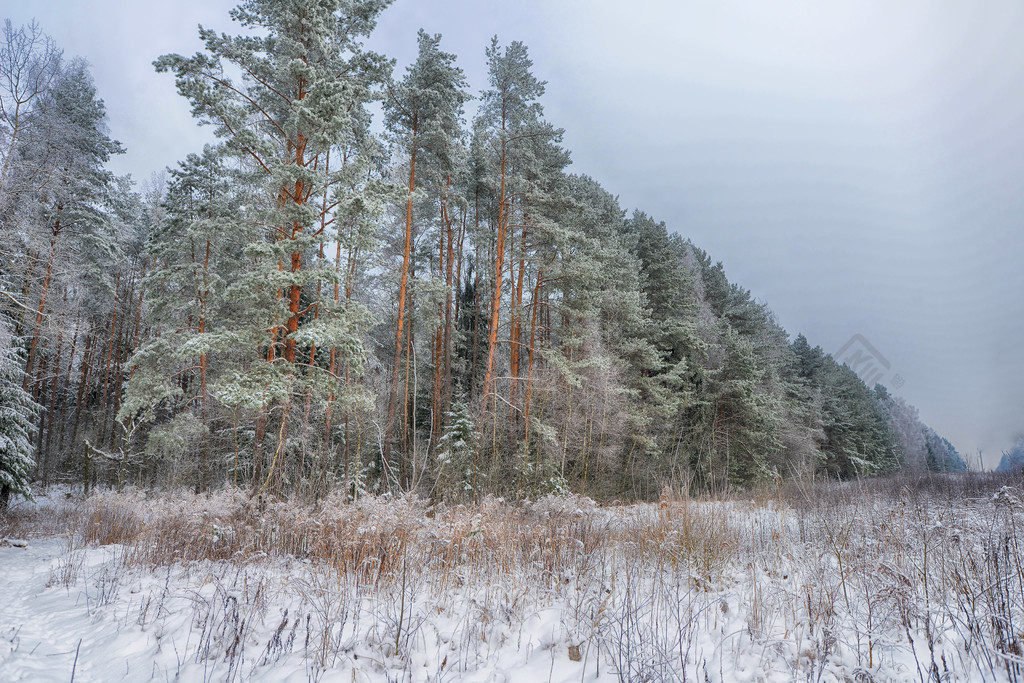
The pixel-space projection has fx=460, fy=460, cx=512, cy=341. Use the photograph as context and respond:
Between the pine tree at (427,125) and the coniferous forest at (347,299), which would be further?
the pine tree at (427,125)

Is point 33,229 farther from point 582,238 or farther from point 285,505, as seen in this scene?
point 582,238

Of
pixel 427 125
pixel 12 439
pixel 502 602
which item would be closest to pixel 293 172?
pixel 427 125

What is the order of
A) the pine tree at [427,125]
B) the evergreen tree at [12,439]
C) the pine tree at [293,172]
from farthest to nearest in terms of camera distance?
the pine tree at [427,125] → the evergreen tree at [12,439] → the pine tree at [293,172]

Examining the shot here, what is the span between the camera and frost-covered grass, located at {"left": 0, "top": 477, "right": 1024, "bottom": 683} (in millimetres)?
2920

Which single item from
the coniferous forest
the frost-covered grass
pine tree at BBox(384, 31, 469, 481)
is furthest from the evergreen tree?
pine tree at BBox(384, 31, 469, 481)

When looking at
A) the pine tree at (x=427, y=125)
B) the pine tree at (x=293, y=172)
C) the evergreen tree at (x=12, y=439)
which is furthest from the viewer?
the pine tree at (x=427, y=125)

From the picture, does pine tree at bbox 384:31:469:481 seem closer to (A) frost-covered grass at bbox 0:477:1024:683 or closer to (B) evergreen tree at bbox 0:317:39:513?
(B) evergreen tree at bbox 0:317:39:513

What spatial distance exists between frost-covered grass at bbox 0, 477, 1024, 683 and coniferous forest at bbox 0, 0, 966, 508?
1144mm

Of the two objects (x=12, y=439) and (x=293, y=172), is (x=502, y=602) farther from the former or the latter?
(x=12, y=439)

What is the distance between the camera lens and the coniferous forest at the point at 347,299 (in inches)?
380

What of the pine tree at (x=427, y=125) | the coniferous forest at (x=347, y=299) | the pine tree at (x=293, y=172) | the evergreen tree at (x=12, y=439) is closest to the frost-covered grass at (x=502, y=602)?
the coniferous forest at (x=347, y=299)

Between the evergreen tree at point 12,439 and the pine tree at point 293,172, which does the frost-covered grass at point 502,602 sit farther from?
the evergreen tree at point 12,439

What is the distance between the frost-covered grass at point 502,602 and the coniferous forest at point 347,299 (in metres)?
1.14

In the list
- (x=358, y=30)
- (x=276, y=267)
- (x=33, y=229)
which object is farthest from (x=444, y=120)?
(x=33, y=229)
